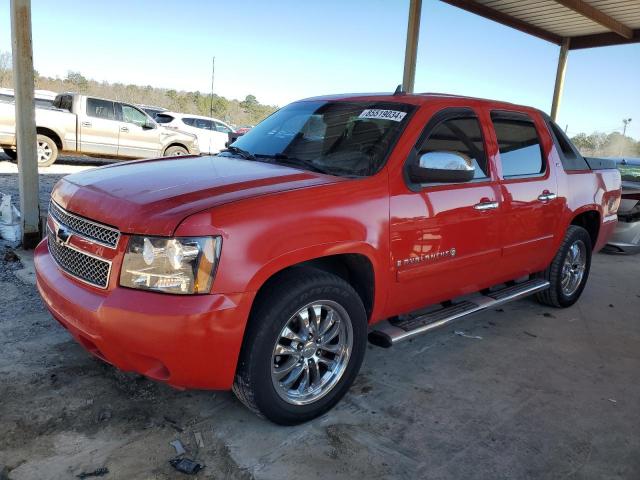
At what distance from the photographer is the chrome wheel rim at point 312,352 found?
2.70 meters

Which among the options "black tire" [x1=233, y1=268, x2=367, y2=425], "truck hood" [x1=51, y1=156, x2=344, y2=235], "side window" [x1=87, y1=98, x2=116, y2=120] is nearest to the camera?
"truck hood" [x1=51, y1=156, x2=344, y2=235]

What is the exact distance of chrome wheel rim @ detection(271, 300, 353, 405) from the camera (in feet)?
8.84

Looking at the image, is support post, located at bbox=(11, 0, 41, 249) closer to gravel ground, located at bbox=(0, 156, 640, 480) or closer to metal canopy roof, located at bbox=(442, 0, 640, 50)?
gravel ground, located at bbox=(0, 156, 640, 480)

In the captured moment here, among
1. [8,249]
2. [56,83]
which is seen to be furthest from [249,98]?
[8,249]

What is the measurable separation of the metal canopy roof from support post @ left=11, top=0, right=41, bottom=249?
22.4ft

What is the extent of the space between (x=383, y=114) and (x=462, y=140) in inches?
24.3

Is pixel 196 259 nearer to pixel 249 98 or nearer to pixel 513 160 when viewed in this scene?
pixel 513 160

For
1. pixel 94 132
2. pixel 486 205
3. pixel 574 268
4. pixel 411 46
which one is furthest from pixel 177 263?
pixel 94 132

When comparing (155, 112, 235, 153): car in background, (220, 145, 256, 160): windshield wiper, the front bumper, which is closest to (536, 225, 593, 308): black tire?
(220, 145, 256, 160): windshield wiper

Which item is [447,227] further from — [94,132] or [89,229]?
[94,132]

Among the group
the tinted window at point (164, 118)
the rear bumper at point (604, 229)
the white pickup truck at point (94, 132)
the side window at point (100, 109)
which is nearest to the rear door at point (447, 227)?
the rear bumper at point (604, 229)

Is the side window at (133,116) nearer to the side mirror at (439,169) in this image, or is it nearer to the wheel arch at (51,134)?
the wheel arch at (51,134)

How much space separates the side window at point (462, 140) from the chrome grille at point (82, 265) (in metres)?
1.99

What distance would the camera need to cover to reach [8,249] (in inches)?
206
